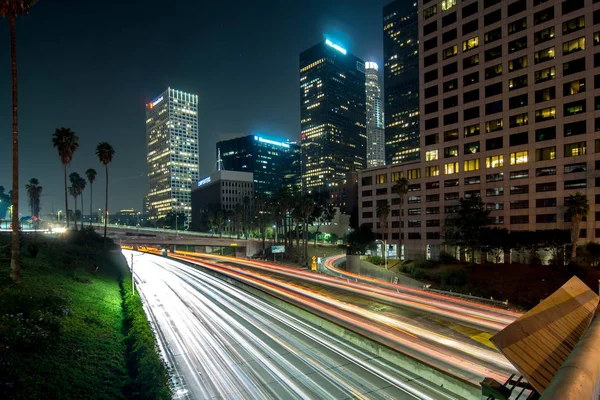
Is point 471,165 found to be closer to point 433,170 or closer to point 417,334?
point 433,170

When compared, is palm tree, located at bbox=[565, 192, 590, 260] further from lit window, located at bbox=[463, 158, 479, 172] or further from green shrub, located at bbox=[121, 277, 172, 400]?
green shrub, located at bbox=[121, 277, 172, 400]

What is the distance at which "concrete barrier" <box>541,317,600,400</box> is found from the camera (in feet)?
12.7

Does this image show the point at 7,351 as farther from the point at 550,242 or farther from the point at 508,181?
the point at 508,181

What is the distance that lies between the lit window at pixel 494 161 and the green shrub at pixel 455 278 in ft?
81.8

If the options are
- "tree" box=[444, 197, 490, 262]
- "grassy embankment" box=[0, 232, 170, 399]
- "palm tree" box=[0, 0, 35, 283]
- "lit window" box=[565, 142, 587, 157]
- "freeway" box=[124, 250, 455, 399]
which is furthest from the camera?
"tree" box=[444, 197, 490, 262]

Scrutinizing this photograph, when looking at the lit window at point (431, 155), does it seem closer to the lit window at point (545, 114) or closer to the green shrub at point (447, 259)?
the lit window at point (545, 114)

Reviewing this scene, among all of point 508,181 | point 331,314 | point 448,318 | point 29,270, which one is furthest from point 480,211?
point 29,270

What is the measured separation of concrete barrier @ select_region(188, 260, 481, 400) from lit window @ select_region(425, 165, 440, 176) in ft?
185

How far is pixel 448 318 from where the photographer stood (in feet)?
90.8

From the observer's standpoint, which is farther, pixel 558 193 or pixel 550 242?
pixel 558 193

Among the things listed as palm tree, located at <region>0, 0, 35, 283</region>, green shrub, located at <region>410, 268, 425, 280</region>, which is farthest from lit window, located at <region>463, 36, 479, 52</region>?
palm tree, located at <region>0, 0, 35, 283</region>

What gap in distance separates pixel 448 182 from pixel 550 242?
2293 centimetres

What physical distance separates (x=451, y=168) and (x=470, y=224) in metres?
17.5

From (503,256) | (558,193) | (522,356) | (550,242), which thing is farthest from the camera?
(503,256)
